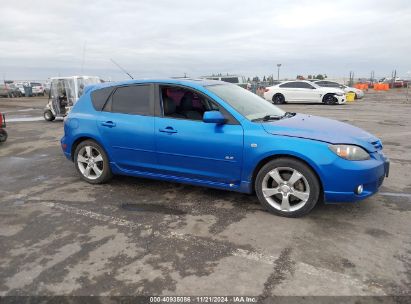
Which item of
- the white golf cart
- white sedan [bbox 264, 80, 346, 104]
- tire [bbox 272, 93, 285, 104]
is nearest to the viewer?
the white golf cart

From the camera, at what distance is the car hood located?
4266mm

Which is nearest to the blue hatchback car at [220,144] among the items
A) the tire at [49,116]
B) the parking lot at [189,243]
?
the parking lot at [189,243]

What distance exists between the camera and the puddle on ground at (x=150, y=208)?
15.2 feet

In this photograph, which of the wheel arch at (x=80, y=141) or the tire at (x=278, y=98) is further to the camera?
the tire at (x=278, y=98)

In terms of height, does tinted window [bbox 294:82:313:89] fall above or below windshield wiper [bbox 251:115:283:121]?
above

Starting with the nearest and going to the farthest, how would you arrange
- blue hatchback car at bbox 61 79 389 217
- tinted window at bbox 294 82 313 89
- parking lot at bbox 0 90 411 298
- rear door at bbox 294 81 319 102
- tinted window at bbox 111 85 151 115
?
1. parking lot at bbox 0 90 411 298
2. blue hatchback car at bbox 61 79 389 217
3. tinted window at bbox 111 85 151 115
4. rear door at bbox 294 81 319 102
5. tinted window at bbox 294 82 313 89

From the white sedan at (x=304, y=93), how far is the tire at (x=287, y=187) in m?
19.9

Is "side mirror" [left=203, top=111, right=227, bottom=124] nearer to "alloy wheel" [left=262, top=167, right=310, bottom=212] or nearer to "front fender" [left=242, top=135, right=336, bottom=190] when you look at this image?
"front fender" [left=242, top=135, right=336, bottom=190]

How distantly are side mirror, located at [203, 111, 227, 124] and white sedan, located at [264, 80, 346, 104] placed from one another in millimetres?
19765

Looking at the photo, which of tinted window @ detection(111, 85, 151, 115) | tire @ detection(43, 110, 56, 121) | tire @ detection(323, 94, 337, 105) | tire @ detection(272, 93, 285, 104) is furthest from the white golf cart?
tire @ detection(323, 94, 337, 105)

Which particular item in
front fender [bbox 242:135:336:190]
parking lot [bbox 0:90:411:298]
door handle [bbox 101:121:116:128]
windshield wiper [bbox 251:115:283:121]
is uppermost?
windshield wiper [bbox 251:115:283:121]

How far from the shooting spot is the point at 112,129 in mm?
5402

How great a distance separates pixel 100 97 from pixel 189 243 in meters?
2.96

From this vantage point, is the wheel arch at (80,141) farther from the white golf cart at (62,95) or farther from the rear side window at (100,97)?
the white golf cart at (62,95)
